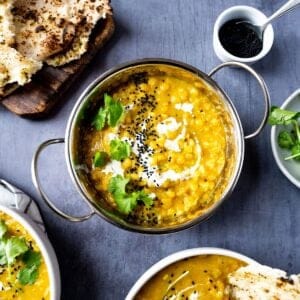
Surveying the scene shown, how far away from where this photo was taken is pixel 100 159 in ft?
9.53

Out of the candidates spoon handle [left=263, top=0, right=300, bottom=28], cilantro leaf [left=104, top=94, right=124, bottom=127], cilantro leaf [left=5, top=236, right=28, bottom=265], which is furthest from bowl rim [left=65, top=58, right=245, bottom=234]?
spoon handle [left=263, top=0, right=300, bottom=28]

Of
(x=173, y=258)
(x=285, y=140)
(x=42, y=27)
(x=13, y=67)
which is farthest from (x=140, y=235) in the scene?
(x=42, y=27)

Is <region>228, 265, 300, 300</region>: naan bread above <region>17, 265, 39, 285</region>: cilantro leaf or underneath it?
underneath

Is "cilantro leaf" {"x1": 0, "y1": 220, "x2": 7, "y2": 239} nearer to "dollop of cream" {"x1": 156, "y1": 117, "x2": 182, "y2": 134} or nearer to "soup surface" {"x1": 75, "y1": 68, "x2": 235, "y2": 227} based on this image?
"soup surface" {"x1": 75, "y1": 68, "x2": 235, "y2": 227}

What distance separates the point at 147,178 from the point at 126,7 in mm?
961

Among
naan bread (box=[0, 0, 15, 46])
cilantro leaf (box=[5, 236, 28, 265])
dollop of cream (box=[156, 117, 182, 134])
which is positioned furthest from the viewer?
naan bread (box=[0, 0, 15, 46])

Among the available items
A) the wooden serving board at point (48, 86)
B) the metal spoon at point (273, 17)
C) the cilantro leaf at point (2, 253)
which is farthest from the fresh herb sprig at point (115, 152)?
the metal spoon at point (273, 17)

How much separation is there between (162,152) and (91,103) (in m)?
0.41

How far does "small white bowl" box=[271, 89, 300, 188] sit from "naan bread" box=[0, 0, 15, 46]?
135 centimetres

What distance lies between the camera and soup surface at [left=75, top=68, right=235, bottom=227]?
293 cm

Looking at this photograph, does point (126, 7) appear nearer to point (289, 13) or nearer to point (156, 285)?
point (289, 13)

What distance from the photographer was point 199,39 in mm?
3344

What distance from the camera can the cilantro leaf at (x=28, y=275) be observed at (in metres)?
2.85

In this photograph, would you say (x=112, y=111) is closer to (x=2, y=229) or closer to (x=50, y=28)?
(x=50, y=28)
